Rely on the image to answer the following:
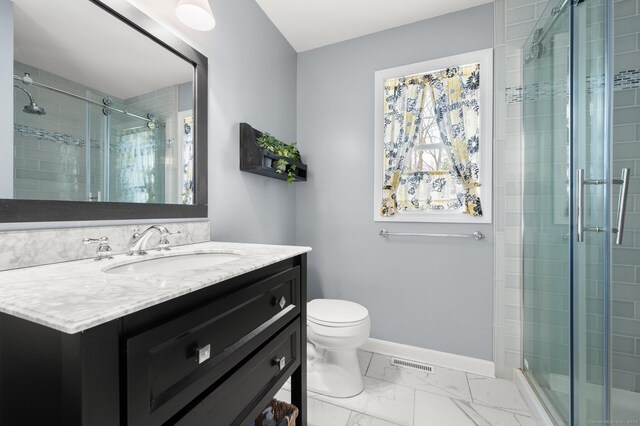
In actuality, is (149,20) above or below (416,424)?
above

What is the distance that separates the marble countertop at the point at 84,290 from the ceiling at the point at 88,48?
65cm

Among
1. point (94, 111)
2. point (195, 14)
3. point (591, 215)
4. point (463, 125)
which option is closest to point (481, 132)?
point (463, 125)

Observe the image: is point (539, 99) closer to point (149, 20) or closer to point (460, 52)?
point (460, 52)

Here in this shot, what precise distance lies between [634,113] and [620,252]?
24.2 inches

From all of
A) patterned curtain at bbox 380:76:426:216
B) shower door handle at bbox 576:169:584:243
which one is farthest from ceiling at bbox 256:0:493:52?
shower door handle at bbox 576:169:584:243

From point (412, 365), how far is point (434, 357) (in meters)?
0.17

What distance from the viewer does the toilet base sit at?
5.37ft

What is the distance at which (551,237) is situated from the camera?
149 cm

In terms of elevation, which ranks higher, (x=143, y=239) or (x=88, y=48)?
(x=88, y=48)

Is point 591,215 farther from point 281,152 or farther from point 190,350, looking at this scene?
point 281,152

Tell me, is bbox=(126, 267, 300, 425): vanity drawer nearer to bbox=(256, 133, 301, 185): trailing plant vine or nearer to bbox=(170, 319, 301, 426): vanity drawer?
bbox=(170, 319, 301, 426): vanity drawer

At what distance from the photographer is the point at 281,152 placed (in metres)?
1.92

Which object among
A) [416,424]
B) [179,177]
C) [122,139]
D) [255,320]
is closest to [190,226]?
[179,177]

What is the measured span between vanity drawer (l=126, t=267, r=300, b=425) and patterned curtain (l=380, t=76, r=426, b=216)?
4.60 feet
